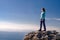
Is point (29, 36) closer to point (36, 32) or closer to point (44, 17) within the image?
point (36, 32)

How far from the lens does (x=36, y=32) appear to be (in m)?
34.7

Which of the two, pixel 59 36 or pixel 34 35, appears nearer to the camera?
pixel 59 36

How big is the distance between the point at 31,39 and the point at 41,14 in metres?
4.50

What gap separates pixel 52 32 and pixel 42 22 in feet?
7.99

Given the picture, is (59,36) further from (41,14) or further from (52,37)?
(41,14)

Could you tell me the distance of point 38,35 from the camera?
111 ft

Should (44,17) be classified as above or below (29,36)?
above

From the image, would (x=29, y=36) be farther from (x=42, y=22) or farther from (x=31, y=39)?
(x=42, y=22)

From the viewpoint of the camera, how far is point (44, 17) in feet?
115

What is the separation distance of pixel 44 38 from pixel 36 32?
7.85 feet

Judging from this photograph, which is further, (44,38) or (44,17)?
(44,17)

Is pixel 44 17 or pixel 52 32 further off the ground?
pixel 44 17

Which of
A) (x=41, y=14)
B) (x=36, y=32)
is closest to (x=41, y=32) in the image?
(x=36, y=32)

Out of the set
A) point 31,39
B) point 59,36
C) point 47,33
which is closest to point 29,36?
point 31,39
